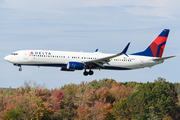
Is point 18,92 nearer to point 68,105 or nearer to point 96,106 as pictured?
point 68,105

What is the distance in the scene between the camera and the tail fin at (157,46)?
67438 millimetres

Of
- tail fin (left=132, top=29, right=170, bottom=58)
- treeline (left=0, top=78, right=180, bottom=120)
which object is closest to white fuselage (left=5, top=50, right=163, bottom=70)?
tail fin (left=132, top=29, right=170, bottom=58)

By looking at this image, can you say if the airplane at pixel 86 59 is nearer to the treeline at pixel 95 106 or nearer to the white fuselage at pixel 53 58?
the white fuselage at pixel 53 58

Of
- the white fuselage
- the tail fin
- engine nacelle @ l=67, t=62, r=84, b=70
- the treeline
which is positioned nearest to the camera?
the white fuselage

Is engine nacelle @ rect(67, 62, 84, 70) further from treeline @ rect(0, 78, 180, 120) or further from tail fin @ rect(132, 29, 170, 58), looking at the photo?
treeline @ rect(0, 78, 180, 120)

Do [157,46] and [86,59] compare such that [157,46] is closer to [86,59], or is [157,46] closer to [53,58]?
[86,59]

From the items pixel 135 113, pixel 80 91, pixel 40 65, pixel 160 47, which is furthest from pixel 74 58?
pixel 80 91

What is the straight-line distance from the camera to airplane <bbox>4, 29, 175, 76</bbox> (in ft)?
185

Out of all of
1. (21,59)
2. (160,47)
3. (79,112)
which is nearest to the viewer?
(21,59)

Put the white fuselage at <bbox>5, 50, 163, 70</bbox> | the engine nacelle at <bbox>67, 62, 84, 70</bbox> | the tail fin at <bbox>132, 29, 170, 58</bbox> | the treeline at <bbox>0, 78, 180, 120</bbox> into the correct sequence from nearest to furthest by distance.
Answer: the white fuselage at <bbox>5, 50, 163, 70</bbox> → the engine nacelle at <bbox>67, 62, 84, 70</bbox> → the tail fin at <bbox>132, 29, 170, 58</bbox> → the treeline at <bbox>0, 78, 180, 120</bbox>

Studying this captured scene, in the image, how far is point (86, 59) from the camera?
59.7 meters

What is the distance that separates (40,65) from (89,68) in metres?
10.3

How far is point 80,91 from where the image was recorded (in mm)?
116125

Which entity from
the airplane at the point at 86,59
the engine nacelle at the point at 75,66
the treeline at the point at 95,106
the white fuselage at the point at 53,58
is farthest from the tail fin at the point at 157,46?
the treeline at the point at 95,106
